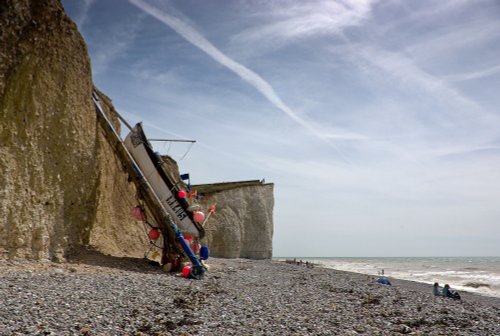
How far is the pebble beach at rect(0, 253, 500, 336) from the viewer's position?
19.5 feet

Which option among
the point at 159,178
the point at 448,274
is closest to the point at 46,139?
the point at 159,178

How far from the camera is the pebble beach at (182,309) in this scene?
5.94m

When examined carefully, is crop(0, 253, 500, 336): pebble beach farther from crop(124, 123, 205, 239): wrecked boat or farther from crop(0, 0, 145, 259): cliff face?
crop(124, 123, 205, 239): wrecked boat

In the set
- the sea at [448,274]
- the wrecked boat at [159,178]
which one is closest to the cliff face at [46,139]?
the wrecked boat at [159,178]

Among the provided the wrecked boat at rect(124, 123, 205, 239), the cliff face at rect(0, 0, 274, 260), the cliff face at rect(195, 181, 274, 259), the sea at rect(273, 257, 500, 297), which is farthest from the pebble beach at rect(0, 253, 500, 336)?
the cliff face at rect(195, 181, 274, 259)

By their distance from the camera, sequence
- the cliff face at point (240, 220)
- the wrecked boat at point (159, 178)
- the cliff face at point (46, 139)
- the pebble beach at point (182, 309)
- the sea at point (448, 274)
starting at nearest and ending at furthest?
the pebble beach at point (182, 309) < the cliff face at point (46, 139) < the wrecked boat at point (159, 178) < the sea at point (448, 274) < the cliff face at point (240, 220)

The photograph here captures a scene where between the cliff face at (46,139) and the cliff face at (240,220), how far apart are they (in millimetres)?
19345

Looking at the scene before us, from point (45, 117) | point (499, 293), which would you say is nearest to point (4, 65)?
point (45, 117)

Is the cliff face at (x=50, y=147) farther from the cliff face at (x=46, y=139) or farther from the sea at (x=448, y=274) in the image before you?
the sea at (x=448, y=274)

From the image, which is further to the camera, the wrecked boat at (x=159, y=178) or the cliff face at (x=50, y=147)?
the wrecked boat at (x=159, y=178)

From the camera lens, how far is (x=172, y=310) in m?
7.30

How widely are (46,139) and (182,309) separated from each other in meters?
6.76

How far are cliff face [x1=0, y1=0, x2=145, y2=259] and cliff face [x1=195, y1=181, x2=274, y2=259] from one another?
1934 centimetres

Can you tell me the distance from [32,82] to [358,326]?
10033mm
